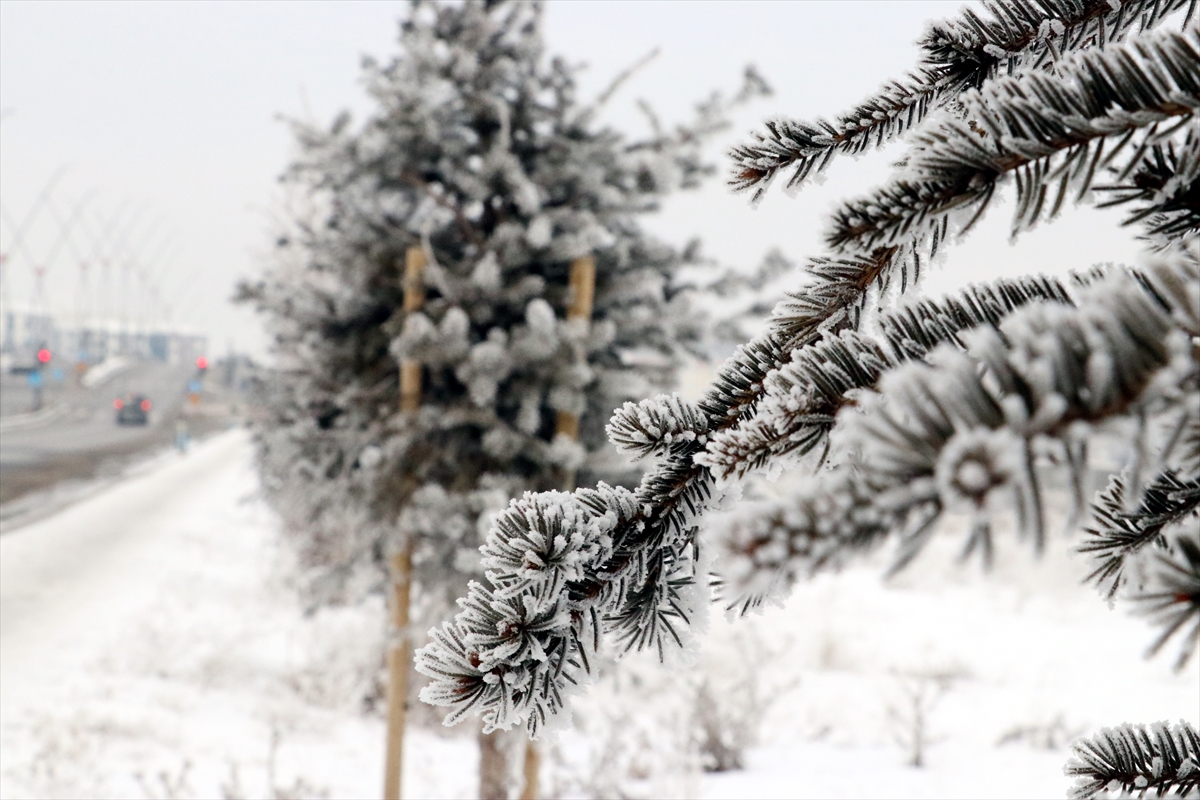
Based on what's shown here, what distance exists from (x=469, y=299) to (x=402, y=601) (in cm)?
121

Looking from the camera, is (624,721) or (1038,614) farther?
(1038,614)

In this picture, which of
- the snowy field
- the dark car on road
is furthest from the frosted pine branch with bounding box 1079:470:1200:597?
the dark car on road

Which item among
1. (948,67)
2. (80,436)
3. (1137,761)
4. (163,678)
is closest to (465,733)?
(163,678)

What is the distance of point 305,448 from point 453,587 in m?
0.79

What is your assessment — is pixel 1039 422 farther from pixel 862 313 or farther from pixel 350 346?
pixel 350 346

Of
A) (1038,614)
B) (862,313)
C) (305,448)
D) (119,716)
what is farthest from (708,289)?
(1038,614)

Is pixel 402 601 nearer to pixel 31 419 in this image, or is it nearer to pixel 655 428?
Answer: pixel 31 419

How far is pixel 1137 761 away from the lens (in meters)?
0.56

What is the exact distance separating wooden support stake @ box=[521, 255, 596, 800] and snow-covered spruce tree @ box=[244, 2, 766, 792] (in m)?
0.05

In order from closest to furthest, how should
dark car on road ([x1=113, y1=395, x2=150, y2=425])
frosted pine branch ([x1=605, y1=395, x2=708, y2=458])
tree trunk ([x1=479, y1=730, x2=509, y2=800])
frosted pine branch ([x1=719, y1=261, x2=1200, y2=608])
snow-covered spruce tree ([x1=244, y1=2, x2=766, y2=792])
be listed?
frosted pine branch ([x1=719, y1=261, x2=1200, y2=608]) < frosted pine branch ([x1=605, y1=395, x2=708, y2=458]) < snow-covered spruce tree ([x1=244, y1=2, x2=766, y2=792]) < tree trunk ([x1=479, y1=730, x2=509, y2=800]) < dark car on road ([x1=113, y1=395, x2=150, y2=425])

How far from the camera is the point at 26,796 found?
283 cm

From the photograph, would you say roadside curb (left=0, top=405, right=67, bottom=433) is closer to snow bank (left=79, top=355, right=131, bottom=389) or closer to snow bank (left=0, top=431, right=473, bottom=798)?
snow bank (left=0, top=431, right=473, bottom=798)

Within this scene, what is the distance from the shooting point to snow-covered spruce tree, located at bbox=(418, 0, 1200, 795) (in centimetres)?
26

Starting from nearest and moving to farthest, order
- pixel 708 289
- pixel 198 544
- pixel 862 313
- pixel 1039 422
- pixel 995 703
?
pixel 1039 422
pixel 862 313
pixel 708 289
pixel 995 703
pixel 198 544
